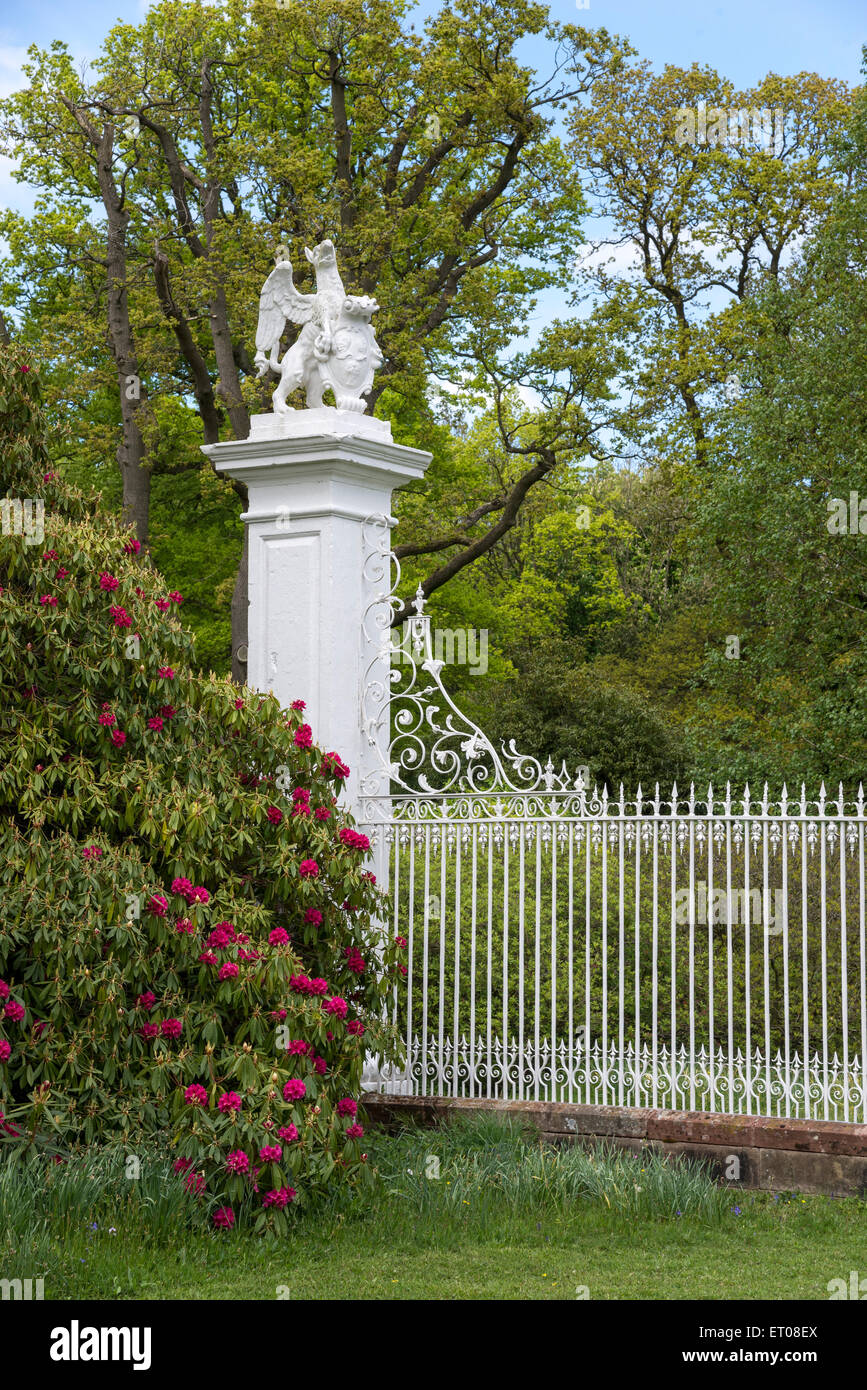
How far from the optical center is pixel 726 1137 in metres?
6.62

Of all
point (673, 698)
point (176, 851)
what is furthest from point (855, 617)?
point (176, 851)

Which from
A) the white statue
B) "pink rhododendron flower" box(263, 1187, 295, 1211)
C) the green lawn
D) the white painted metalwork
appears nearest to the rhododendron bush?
"pink rhododendron flower" box(263, 1187, 295, 1211)

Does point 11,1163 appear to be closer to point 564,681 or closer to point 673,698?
point 564,681

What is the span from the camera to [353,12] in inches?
770

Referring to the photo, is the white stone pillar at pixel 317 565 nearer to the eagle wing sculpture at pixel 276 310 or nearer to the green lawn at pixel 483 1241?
the eagle wing sculpture at pixel 276 310

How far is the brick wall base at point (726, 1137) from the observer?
6.41m

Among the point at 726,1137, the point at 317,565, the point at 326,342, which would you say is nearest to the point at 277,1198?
the point at 726,1137

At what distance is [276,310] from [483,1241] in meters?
5.05

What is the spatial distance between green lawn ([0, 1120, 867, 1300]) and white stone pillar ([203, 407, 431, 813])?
7.30 ft

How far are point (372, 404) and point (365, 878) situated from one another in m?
13.0

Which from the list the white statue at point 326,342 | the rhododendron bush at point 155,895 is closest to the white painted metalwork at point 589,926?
the rhododendron bush at point 155,895

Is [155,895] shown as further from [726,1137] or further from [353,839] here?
[726,1137]

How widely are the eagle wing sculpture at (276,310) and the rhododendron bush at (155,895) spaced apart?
1.71m

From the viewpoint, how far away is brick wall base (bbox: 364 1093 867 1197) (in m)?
6.41
